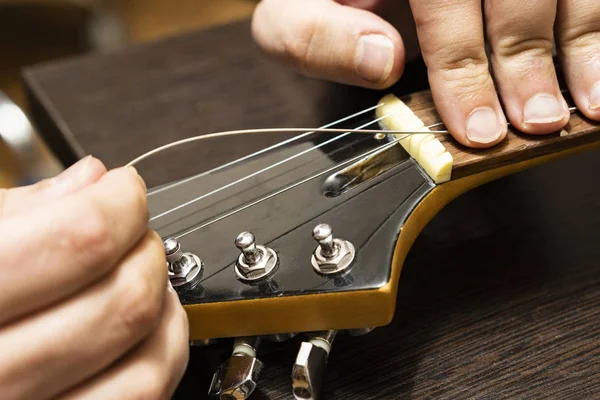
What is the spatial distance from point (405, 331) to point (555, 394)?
0.47 feet

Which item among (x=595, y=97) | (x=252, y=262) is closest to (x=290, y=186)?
(x=252, y=262)

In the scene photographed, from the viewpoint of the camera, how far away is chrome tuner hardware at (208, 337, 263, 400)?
0.52 metres

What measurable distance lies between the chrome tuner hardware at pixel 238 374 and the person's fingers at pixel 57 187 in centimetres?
19

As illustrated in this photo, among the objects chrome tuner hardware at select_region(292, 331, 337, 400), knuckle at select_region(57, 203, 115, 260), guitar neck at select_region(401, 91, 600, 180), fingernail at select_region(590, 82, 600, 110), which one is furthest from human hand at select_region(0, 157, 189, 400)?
fingernail at select_region(590, 82, 600, 110)

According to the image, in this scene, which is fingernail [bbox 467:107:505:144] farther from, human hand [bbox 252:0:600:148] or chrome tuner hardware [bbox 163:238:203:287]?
chrome tuner hardware [bbox 163:238:203:287]

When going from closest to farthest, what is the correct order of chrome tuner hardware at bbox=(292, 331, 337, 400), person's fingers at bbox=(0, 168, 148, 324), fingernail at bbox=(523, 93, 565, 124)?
person's fingers at bbox=(0, 168, 148, 324) < chrome tuner hardware at bbox=(292, 331, 337, 400) < fingernail at bbox=(523, 93, 565, 124)

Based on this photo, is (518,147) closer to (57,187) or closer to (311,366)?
(311,366)

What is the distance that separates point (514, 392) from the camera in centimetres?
54

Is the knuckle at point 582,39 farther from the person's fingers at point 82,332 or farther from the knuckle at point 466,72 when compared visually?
the person's fingers at point 82,332

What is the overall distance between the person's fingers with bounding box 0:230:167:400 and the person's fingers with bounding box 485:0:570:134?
395 millimetres

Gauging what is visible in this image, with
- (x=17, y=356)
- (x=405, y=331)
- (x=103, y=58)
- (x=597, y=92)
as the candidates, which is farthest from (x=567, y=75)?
(x=103, y=58)

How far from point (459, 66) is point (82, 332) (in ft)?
1.43

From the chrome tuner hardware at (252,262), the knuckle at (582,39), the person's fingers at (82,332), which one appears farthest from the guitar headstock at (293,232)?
the knuckle at (582,39)

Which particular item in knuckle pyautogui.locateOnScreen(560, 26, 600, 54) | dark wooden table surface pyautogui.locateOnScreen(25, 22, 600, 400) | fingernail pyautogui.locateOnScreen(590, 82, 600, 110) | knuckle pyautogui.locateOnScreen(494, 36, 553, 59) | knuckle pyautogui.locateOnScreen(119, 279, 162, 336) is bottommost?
dark wooden table surface pyautogui.locateOnScreen(25, 22, 600, 400)
